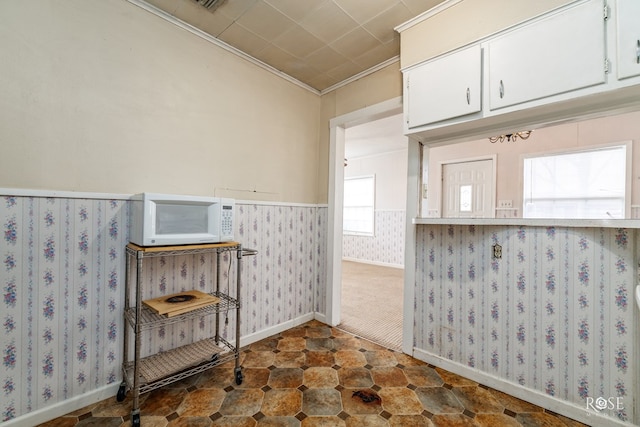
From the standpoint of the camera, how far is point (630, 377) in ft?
4.62

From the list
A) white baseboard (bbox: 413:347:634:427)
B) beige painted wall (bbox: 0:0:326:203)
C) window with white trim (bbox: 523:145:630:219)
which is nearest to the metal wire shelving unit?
beige painted wall (bbox: 0:0:326:203)

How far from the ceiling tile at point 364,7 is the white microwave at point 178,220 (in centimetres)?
154

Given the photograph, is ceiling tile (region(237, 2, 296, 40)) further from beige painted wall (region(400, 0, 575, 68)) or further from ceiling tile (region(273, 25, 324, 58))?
beige painted wall (region(400, 0, 575, 68))

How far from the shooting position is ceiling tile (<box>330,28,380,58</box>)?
2.10 meters

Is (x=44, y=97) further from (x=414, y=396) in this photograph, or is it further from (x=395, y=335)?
(x=395, y=335)

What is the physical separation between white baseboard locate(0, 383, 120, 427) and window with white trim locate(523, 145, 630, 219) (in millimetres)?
4085

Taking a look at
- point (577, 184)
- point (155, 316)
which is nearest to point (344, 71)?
point (155, 316)

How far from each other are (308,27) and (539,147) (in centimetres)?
331

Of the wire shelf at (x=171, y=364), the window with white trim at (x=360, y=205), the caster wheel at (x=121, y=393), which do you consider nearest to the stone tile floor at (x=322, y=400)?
the caster wheel at (x=121, y=393)

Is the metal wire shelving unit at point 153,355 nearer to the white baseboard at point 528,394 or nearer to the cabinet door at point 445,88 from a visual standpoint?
the white baseboard at point 528,394

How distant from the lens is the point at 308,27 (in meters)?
2.04

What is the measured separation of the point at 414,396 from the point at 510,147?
378 centimetres

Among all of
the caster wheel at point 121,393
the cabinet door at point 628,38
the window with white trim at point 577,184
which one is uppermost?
the cabinet door at point 628,38

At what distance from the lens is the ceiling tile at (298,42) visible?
2096mm
